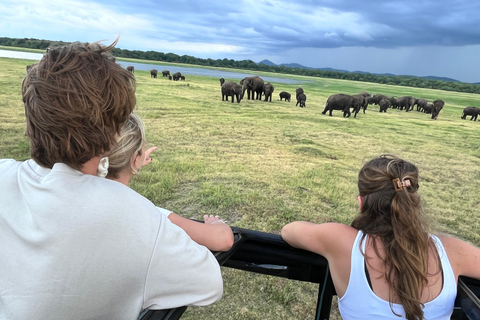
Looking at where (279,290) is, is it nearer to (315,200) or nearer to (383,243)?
(383,243)

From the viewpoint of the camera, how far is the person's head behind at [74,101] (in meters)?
0.97

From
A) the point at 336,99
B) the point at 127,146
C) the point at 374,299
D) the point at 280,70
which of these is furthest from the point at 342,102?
the point at 280,70

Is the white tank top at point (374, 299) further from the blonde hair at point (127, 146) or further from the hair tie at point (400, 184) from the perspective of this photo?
the blonde hair at point (127, 146)

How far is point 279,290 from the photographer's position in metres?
2.89

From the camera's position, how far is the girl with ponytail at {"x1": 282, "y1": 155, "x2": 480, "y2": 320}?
1486 millimetres

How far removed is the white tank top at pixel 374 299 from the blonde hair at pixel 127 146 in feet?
3.74

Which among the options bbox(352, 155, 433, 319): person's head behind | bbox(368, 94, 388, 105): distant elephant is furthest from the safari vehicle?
bbox(368, 94, 388, 105): distant elephant

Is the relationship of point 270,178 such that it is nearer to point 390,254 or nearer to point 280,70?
point 390,254

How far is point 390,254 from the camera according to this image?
5.01 ft

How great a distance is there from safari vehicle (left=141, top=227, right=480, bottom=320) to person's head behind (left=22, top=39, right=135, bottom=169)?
2.49 feet

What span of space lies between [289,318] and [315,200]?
2.39 m

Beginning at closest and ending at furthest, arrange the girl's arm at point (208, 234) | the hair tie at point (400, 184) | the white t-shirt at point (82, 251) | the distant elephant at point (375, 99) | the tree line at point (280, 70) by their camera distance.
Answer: the white t-shirt at point (82, 251)
the girl's arm at point (208, 234)
the hair tie at point (400, 184)
the distant elephant at point (375, 99)
the tree line at point (280, 70)

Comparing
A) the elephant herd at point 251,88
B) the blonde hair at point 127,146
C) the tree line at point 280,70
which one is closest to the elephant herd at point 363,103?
the elephant herd at point 251,88

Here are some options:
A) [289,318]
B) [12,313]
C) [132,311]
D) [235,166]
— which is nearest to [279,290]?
[289,318]
